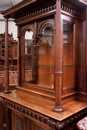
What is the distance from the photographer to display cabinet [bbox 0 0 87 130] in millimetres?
1259

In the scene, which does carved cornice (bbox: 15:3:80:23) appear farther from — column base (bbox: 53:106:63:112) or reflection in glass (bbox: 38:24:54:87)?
column base (bbox: 53:106:63:112)

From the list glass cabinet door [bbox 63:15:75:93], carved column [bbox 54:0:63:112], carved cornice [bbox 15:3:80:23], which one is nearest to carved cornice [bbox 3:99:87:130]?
carved column [bbox 54:0:63:112]

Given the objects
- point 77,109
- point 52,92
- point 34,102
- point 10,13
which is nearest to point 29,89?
point 34,102

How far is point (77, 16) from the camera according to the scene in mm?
1537

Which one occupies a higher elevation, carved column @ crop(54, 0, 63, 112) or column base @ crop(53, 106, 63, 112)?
carved column @ crop(54, 0, 63, 112)

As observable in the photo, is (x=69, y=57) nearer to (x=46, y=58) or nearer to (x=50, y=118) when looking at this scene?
(x=46, y=58)

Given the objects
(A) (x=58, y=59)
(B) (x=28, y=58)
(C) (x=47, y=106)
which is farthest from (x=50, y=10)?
(C) (x=47, y=106)

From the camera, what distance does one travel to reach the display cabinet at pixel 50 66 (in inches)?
49.6

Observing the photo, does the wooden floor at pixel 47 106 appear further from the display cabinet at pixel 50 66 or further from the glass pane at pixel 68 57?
the glass pane at pixel 68 57

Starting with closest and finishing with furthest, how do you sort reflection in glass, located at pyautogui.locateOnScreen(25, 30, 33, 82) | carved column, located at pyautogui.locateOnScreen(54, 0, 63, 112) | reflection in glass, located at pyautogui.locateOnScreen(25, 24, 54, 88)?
carved column, located at pyautogui.locateOnScreen(54, 0, 63, 112)
reflection in glass, located at pyautogui.locateOnScreen(25, 24, 54, 88)
reflection in glass, located at pyautogui.locateOnScreen(25, 30, 33, 82)

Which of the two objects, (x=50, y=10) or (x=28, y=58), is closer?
(x=50, y=10)

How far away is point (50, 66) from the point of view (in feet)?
5.35

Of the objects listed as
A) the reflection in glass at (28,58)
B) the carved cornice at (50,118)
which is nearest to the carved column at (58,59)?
the carved cornice at (50,118)

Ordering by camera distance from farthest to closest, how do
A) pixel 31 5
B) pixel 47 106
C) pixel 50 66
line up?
1. pixel 50 66
2. pixel 31 5
3. pixel 47 106
